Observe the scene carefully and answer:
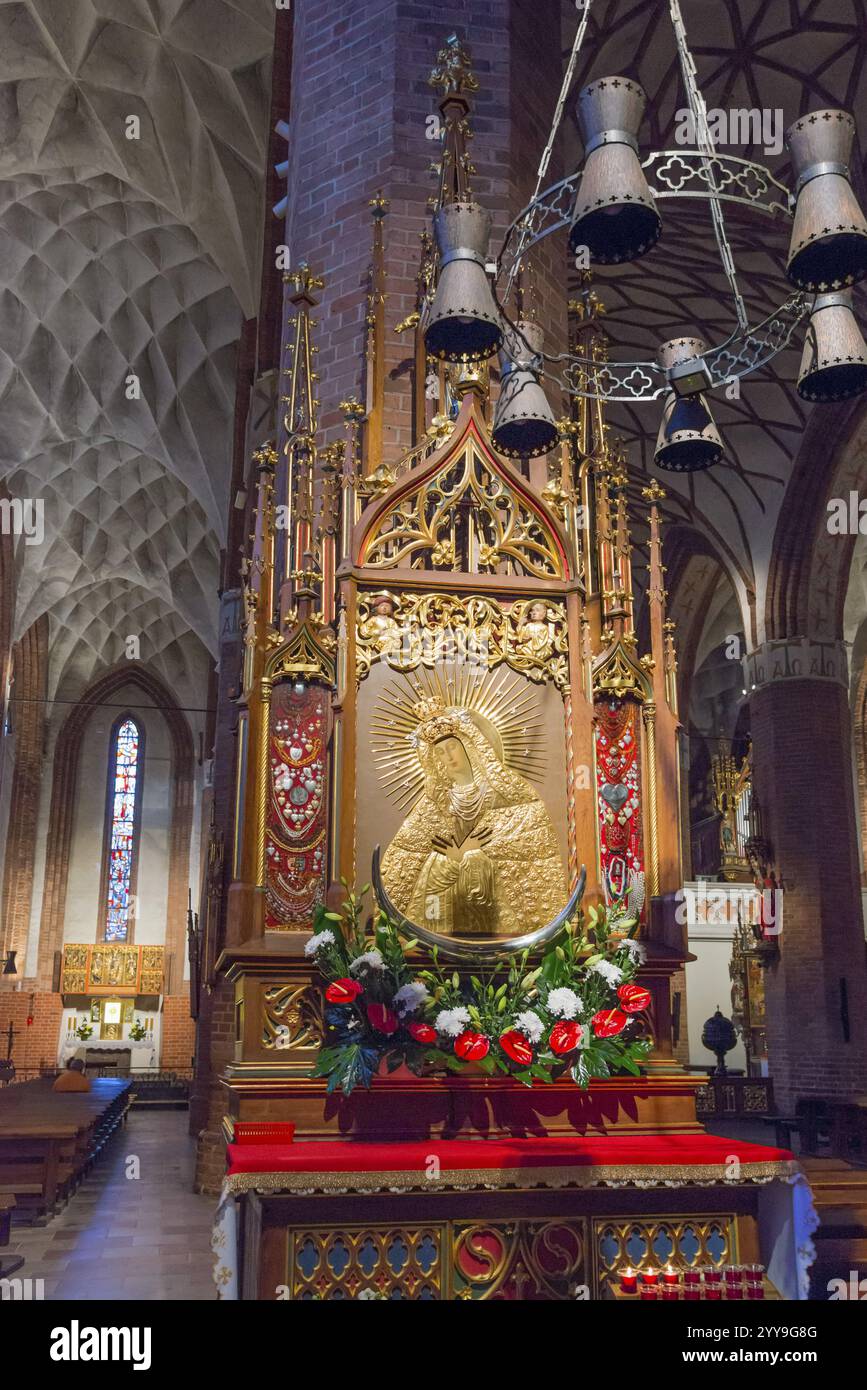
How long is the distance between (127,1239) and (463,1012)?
541cm

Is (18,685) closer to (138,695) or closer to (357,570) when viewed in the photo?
(138,695)

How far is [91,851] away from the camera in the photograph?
32438 mm

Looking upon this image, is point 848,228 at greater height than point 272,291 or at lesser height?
lesser

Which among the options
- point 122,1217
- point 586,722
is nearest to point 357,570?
point 586,722

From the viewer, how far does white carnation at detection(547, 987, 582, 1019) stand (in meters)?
5.27

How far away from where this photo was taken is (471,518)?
627 cm

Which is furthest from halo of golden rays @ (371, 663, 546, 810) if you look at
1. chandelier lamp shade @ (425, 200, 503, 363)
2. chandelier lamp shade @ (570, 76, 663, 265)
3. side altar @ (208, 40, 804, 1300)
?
chandelier lamp shade @ (570, 76, 663, 265)

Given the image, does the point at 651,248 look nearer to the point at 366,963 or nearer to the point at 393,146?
the point at 393,146

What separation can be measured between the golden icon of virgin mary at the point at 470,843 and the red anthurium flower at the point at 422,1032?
1.68 feet

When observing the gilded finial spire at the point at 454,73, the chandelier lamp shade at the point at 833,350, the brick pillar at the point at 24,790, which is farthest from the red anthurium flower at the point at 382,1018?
the brick pillar at the point at 24,790

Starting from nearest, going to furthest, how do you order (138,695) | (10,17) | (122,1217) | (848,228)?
(848,228)
(122,1217)
(10,17)
(138,695)

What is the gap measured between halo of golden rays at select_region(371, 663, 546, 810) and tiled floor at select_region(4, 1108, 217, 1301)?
279cm

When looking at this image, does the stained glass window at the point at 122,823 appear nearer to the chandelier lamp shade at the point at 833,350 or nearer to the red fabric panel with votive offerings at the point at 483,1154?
the red fabric panel with votive offerings at the point at 483,1154

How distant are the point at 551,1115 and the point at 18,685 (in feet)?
89.4
